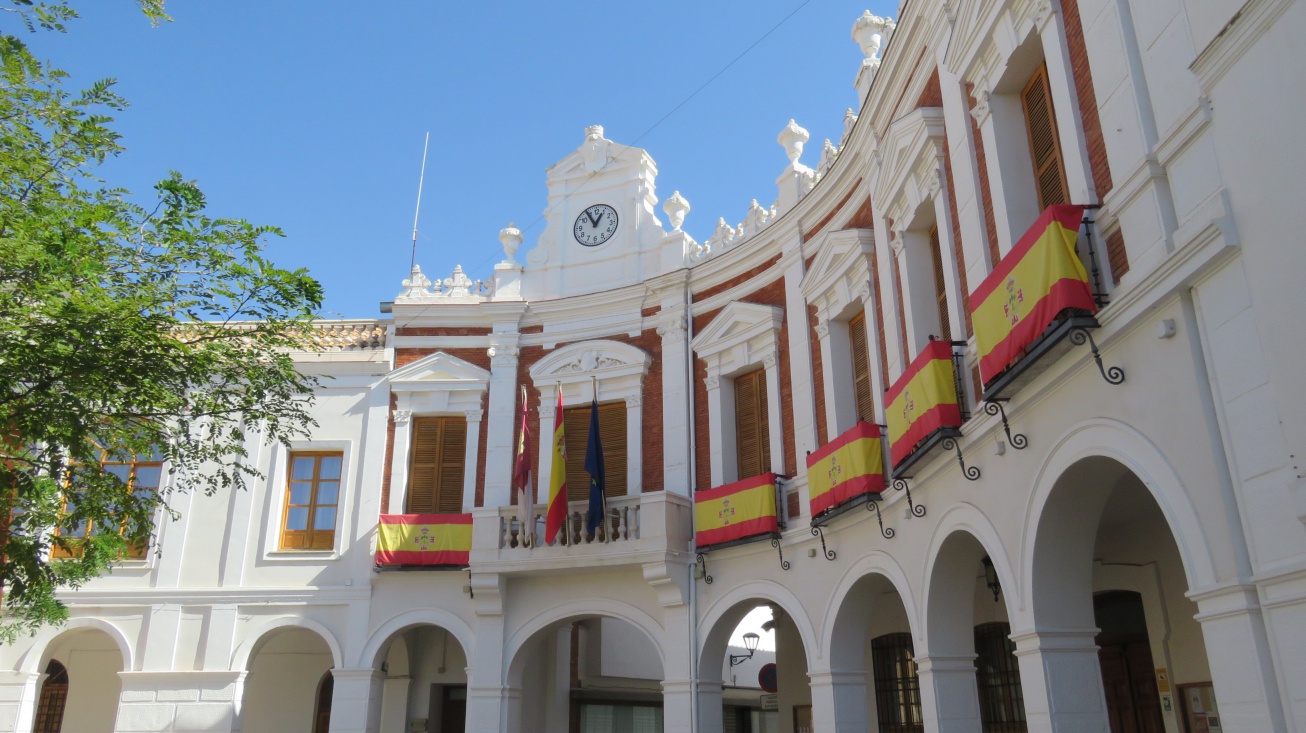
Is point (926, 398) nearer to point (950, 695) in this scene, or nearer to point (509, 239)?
point (950, 695)

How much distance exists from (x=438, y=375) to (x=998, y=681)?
10.5 meters

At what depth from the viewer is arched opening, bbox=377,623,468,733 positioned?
17406 mm

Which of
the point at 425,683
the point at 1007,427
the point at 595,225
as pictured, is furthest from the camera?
the point at 595,225

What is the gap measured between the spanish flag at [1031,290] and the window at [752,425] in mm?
7470

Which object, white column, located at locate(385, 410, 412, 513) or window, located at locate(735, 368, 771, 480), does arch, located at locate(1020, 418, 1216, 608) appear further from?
white column, located at locate(385, 410, 412, 513)

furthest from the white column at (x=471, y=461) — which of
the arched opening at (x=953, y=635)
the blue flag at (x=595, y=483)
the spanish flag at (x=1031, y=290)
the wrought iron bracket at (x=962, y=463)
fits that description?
the spanish flag at (x=1031, y=290)

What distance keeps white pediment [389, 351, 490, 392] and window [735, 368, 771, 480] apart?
4733 millimetres

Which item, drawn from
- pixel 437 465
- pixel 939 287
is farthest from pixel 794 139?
pixel 437 465

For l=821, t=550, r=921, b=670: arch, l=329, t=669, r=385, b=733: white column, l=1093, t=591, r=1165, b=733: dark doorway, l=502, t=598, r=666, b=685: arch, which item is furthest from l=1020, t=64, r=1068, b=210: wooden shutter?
l=329, t=669, r=385, b=733: white column

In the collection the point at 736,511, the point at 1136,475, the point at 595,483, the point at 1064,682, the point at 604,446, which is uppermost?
the point at 604,446

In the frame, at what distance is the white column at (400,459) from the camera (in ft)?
55.7

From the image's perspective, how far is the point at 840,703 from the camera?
466 inches

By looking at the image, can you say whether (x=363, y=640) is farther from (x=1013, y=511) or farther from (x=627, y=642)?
(x=1013, y=511)

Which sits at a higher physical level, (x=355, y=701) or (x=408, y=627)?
(x=408, y=627)
